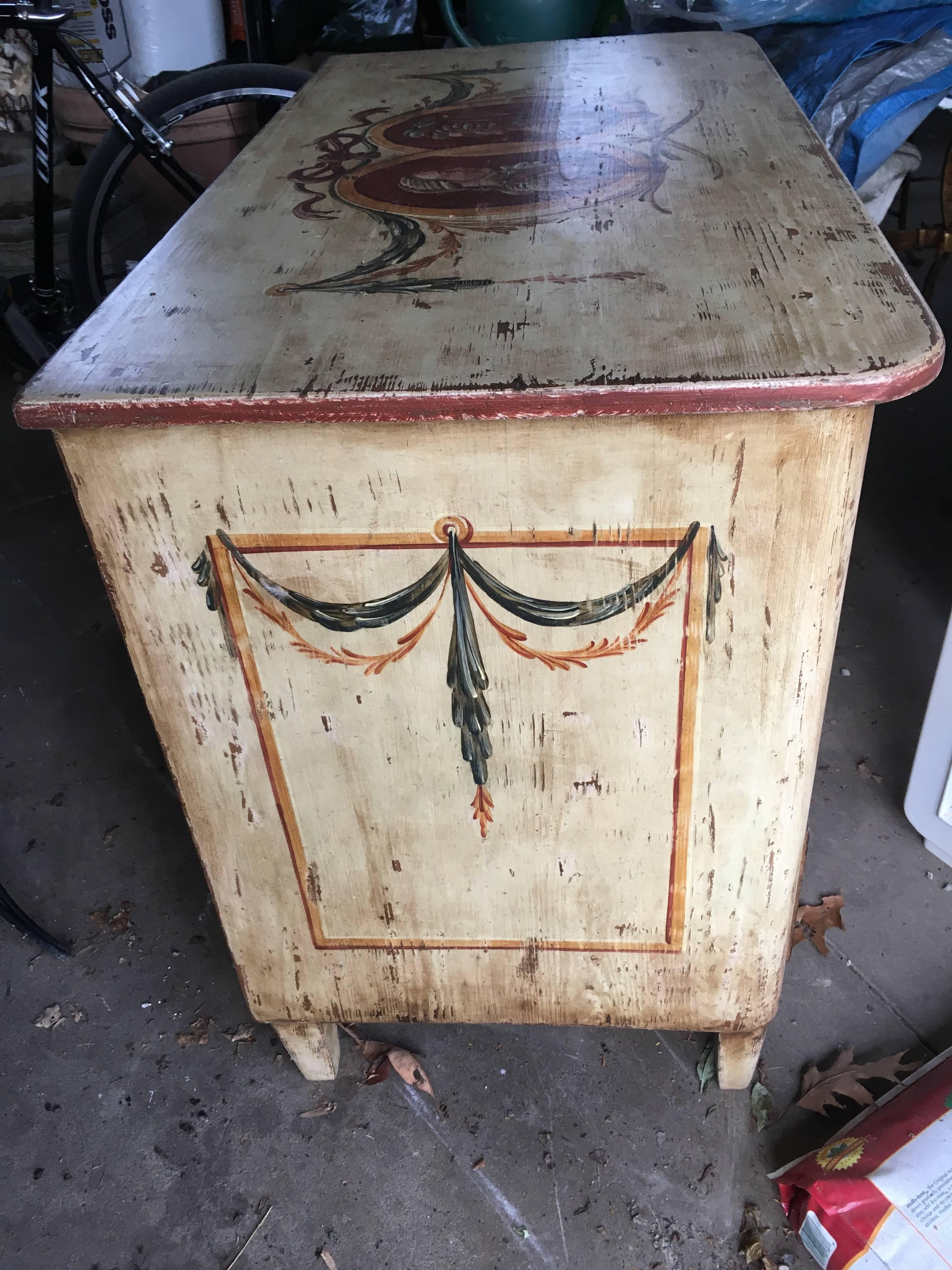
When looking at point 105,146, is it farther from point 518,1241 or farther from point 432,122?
point 518,1241

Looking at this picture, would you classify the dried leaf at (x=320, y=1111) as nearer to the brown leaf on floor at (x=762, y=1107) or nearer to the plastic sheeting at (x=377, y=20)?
the brown leaf on floor at (x=762, y=1107)

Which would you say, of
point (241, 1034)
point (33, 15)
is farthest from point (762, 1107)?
point (33, 15)

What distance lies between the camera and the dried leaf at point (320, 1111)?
3.75ft

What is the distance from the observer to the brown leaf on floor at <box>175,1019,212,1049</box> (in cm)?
123

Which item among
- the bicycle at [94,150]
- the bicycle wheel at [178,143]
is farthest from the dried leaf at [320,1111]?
the bicycle at [94,150]

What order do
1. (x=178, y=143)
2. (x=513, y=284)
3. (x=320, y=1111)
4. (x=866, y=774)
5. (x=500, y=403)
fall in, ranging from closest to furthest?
1. (x=500, y=403)
2. (x=513, y=284)
3. (x=320, y=1111)
4. (x=866, y=774)
5. (x=178, y=143)

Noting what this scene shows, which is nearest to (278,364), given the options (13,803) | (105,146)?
(13,803)

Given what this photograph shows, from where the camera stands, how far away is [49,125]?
74.5 inches

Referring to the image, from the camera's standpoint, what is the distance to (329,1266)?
101cm

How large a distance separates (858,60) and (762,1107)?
176 centimetres

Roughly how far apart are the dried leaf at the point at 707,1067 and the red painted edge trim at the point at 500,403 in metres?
0.84

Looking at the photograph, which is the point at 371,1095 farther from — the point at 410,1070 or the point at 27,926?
the point at 27,926

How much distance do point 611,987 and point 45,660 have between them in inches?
53.2

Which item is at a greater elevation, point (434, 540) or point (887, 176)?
point (434, 540)
